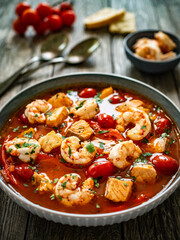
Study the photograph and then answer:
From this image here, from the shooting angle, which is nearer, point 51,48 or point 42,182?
point 42,182

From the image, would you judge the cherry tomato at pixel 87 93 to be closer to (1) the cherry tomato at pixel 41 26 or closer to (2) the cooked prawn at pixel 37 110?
(2) the cooked prawn at pixel 37 110

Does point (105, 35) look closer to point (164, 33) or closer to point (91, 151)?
point (164, 33)

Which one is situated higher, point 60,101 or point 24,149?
point 24,149

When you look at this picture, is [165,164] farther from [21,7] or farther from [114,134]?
[21,7]

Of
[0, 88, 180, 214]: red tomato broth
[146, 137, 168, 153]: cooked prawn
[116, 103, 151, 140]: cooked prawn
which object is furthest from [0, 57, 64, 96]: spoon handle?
[146, 137, 168, 153]: cooked prawn

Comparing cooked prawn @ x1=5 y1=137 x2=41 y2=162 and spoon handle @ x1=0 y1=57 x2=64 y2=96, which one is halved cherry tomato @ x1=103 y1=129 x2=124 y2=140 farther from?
spoon handle @ x1=0 y1=57 x2=64 y2=96

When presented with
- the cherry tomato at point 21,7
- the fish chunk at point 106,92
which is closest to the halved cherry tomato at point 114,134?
the fish chunk at point 106,92

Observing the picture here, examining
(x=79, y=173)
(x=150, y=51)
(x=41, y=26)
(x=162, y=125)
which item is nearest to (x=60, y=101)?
(x=79, y=173)
